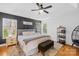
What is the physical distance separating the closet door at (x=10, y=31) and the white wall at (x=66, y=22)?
2.21 feet

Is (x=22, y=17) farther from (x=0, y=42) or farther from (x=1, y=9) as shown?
(x=0, y=42)

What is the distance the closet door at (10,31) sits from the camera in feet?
5.91

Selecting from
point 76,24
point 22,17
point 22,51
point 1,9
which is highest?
point 1,9

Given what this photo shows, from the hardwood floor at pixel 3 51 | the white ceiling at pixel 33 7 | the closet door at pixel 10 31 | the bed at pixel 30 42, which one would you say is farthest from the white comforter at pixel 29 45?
the white ceiling at pixel 33 7

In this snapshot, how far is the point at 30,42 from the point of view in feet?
5.97

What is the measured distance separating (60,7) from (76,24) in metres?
0.44

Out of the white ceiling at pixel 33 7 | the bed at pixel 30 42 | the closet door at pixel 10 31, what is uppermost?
the white ceiling at pixel 33 7

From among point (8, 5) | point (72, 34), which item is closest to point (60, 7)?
point (72, 34)

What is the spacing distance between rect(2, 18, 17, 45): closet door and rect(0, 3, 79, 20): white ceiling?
185 millimetres

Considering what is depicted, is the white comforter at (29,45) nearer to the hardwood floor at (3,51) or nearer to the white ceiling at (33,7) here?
the hardwood floor at (3,51)

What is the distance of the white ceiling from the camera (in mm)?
1808

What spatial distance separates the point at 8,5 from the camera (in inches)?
71.4

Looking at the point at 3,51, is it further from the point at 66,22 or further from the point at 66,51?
the point at 66,22

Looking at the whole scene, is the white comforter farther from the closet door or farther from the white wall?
the white wall
